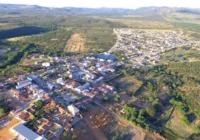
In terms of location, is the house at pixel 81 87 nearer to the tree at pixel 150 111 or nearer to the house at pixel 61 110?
the house at pixel 61 110

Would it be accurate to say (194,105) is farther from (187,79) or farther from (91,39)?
(91,39)

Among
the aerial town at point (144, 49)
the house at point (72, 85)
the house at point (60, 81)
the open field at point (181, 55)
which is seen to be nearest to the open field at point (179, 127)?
the house at point (72, 85)

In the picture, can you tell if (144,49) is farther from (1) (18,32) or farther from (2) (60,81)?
(1) (18,32)

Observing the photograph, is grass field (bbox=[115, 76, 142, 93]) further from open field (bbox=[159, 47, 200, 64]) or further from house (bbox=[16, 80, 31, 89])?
open field (bbox=[159, 47, 200, 64])

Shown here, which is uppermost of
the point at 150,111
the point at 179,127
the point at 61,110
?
the point at 61,110

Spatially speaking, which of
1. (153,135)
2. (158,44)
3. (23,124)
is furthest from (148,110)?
(158,44)

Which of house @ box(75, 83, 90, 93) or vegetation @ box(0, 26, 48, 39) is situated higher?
house @ box(75, 83, 90, 93)

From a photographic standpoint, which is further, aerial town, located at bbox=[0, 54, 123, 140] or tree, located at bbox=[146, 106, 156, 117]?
tree, located at bbox=[146, 106, 156, 117]

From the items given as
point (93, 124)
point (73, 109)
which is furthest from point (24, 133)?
point (93, 124)

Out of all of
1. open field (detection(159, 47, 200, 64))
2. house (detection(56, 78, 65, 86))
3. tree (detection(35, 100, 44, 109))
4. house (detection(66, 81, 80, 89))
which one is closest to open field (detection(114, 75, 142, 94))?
house (detection(66, 81, 80, 89))
